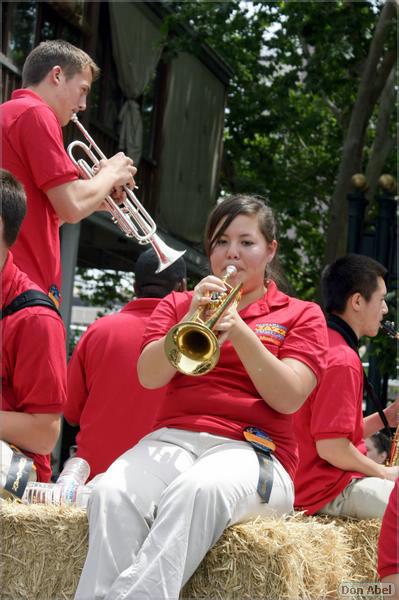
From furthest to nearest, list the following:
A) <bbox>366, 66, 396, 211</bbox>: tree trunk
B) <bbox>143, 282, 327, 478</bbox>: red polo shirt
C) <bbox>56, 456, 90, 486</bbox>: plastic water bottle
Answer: <bbox>366, 66, 396, 211</bbox>: tree trunk → <bbox>56, 456, 90, 486</bbox>: plastic water bottle → <bbox>143, 282, 327, 478</bbox>: red polo shirt

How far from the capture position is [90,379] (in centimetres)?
482

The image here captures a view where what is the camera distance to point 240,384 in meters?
3.76

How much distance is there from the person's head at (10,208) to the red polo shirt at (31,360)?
107 mm

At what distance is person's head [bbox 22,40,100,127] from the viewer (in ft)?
15.5

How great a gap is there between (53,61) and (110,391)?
1.46m

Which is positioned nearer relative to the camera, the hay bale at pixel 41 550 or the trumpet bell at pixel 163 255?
the hay bale at pixel 41 550

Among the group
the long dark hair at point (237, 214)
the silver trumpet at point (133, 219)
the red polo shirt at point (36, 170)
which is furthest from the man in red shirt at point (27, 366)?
the silver trumpet at point (133, 219)

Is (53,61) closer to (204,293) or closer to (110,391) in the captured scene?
(110,391)

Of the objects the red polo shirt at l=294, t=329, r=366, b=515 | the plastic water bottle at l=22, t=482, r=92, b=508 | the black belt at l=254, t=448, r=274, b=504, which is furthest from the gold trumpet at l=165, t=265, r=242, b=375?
the red polo shirt at l=294, t=329, r=366, b=515

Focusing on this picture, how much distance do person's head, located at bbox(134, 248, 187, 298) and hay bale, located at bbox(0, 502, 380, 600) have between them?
1.59m

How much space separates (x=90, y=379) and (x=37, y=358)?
43.4 inches

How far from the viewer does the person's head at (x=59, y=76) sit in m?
4.73

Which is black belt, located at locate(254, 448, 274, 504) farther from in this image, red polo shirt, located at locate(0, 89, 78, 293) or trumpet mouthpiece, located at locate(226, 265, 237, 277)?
red polo shirt, located at locate(0, 89, 78, 293)

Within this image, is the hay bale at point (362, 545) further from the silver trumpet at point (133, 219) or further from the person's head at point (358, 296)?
the silver trumpet at point (133, 219)
